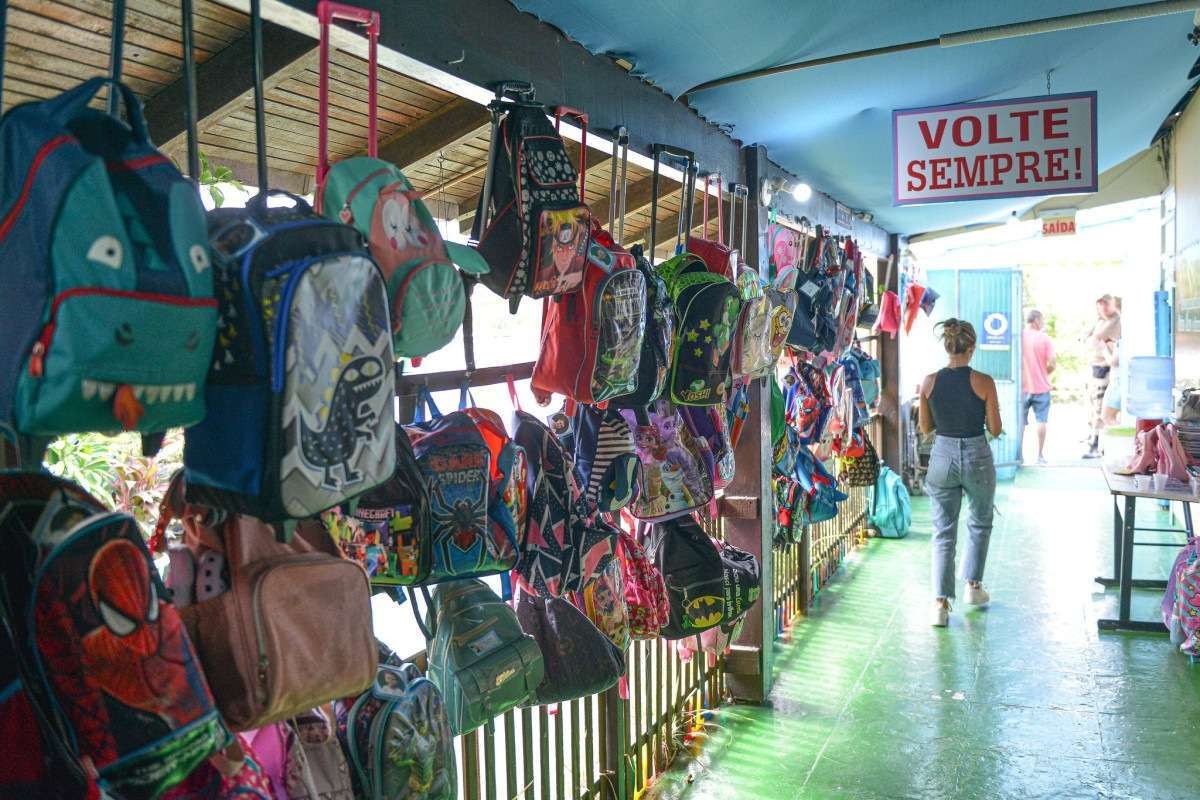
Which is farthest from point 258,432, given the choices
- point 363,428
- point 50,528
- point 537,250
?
point 537,250

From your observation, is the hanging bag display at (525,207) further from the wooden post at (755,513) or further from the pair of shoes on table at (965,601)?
the pair of shoes on table at (965,601)

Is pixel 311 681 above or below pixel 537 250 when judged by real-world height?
below

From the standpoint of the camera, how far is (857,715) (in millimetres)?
4387

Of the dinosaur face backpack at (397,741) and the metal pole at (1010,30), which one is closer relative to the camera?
the dinosaur face backpack at (397,741)

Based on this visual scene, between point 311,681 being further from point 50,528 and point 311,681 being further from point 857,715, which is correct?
point 857,715

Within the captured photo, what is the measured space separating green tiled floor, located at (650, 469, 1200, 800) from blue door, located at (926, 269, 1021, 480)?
13.8ft

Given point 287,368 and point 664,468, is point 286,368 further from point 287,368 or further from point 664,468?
point 664,468

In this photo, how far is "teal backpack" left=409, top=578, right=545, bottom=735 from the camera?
1.97 m

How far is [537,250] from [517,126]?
27 centimetres

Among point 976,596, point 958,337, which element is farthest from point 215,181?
point 976,596

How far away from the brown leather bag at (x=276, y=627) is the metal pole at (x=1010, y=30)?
7.66 feet

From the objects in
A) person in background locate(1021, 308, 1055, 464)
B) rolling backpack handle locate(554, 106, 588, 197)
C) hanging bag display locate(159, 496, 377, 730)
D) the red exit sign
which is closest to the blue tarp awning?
rolling backpack handle locate(554, 106, 588, 197)

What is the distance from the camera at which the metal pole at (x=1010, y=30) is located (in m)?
3.11

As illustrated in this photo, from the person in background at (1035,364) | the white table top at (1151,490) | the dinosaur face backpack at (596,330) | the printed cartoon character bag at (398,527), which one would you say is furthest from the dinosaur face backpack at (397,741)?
the person in background at (1035,364)
